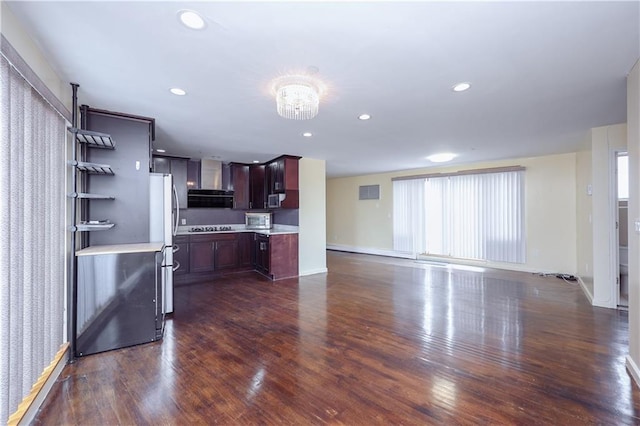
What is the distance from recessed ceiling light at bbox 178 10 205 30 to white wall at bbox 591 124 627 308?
15.7ft

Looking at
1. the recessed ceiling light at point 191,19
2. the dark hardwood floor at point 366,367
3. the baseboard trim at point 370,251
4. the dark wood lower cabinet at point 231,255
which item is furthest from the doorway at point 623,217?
the recessed ceiling light at point 191,19

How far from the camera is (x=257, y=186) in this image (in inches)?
250

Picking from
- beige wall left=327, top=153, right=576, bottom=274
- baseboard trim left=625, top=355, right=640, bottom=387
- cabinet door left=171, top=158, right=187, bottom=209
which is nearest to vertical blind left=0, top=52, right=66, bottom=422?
cabinet door left=171, top=158, right=187, bottom=209

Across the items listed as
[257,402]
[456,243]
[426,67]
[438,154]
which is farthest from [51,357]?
[456,243]

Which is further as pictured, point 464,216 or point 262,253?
point 464,216

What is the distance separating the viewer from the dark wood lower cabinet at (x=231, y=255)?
526 centimetres

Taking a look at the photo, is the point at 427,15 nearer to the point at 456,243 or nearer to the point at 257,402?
the point at 257,402

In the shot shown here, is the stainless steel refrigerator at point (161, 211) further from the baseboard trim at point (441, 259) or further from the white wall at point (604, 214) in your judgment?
the baseboard trim at point (441, 259)

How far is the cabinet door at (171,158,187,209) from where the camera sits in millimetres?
5566

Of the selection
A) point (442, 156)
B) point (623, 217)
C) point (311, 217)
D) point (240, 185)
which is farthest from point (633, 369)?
point (240, 185)

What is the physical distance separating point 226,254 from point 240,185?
1.61m

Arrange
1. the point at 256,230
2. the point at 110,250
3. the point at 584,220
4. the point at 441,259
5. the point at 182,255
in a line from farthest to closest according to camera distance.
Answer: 1. the point at 441,259
2. the point at 256,230
3. the point at 182,255
4. the point at 584,220
5. the point at 110,250

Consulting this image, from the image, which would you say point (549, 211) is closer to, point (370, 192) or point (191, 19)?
point (370, 192)

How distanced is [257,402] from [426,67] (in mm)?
2685
